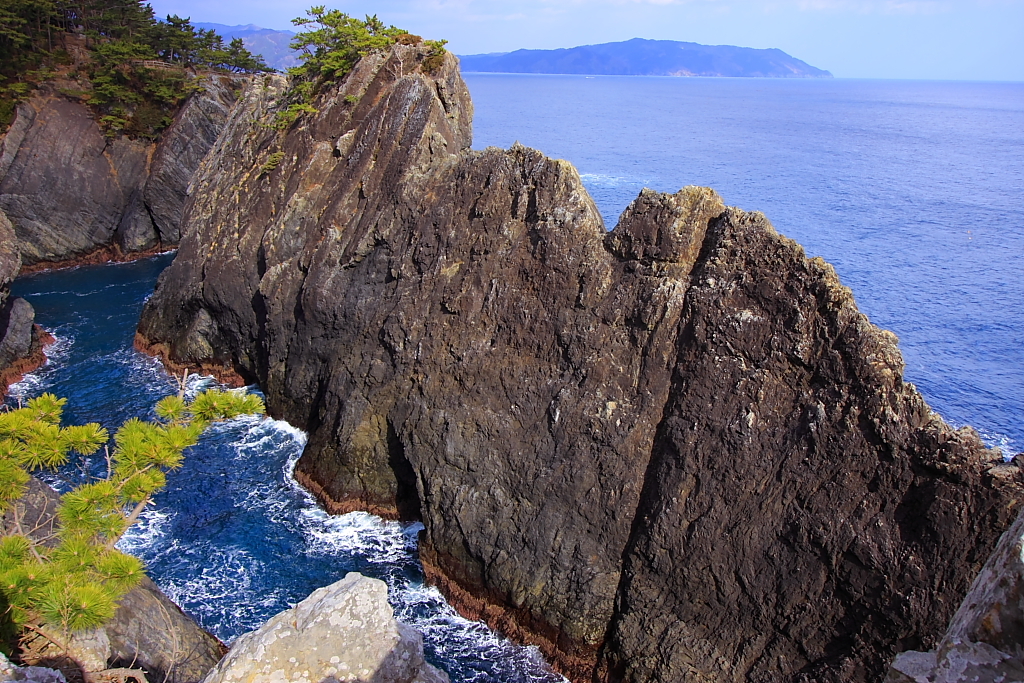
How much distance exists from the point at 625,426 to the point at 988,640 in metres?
18.4

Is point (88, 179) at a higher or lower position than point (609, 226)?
lower

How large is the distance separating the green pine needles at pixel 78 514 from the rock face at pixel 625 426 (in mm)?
13399

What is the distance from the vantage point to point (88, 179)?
6512 centimetres

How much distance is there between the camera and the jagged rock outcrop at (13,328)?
42.5 m

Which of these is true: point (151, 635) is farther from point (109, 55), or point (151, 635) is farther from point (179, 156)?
point (109, 55)

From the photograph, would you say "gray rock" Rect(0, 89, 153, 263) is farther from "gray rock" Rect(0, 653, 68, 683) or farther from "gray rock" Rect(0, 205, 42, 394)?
"gray rock" Rect(0, 653, 68, 683)

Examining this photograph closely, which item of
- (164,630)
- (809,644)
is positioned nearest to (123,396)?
(164,630)

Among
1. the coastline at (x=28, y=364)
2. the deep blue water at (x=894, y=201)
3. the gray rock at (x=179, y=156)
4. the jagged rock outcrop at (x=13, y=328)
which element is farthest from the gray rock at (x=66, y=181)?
the deep blue water at (x=894, y=201)

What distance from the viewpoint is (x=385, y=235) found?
34.9m

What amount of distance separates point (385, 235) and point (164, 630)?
20259mm

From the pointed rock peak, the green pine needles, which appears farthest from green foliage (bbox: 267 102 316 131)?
the green pine needles

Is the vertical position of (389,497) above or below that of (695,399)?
below

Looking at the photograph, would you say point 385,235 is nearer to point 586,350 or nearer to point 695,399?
point 586,350

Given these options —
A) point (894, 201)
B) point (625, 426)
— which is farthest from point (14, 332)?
point (894, 201)
